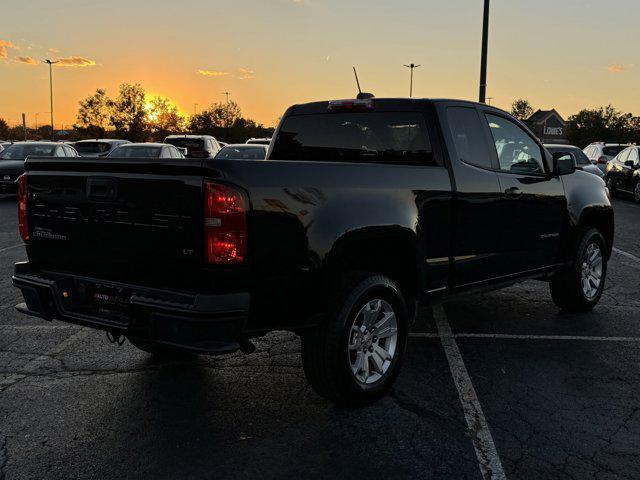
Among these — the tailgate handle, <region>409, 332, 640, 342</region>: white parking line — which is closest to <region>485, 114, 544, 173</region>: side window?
<region>409, 332, 640, 342</region>: white parking line

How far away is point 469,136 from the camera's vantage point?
5.14 m

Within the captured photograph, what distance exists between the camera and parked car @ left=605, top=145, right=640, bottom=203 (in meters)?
19.7

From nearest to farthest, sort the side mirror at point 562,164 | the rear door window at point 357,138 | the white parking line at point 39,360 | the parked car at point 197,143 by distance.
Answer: the white parking line at point 39,360 < the rear door window at point 357,138 < the side mirror at point 562,164 < the parked car at point 197,143

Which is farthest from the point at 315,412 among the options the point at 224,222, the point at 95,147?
the point at 95,147

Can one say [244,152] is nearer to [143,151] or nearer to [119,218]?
[143,151]

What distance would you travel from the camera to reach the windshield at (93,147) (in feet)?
72.3

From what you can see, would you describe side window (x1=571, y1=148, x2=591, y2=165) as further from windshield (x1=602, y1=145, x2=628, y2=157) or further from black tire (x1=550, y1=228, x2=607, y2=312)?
black tire (x1=550, y1=228, x2=607, y2=312)

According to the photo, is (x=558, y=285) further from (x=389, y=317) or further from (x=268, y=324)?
(x=268, y=324)

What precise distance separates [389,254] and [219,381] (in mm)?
1462

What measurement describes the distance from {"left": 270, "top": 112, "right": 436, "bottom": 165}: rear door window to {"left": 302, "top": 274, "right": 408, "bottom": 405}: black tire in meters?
1.22

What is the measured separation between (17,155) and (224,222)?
18.4 metres

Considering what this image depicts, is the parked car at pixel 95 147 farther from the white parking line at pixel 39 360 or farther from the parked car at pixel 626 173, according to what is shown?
the white parking line at pixel 39 360

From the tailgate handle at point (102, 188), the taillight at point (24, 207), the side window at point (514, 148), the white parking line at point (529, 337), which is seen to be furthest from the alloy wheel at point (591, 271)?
the taillight at point (24, 207)

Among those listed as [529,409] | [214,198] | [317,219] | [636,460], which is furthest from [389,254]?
A: [636,460]
